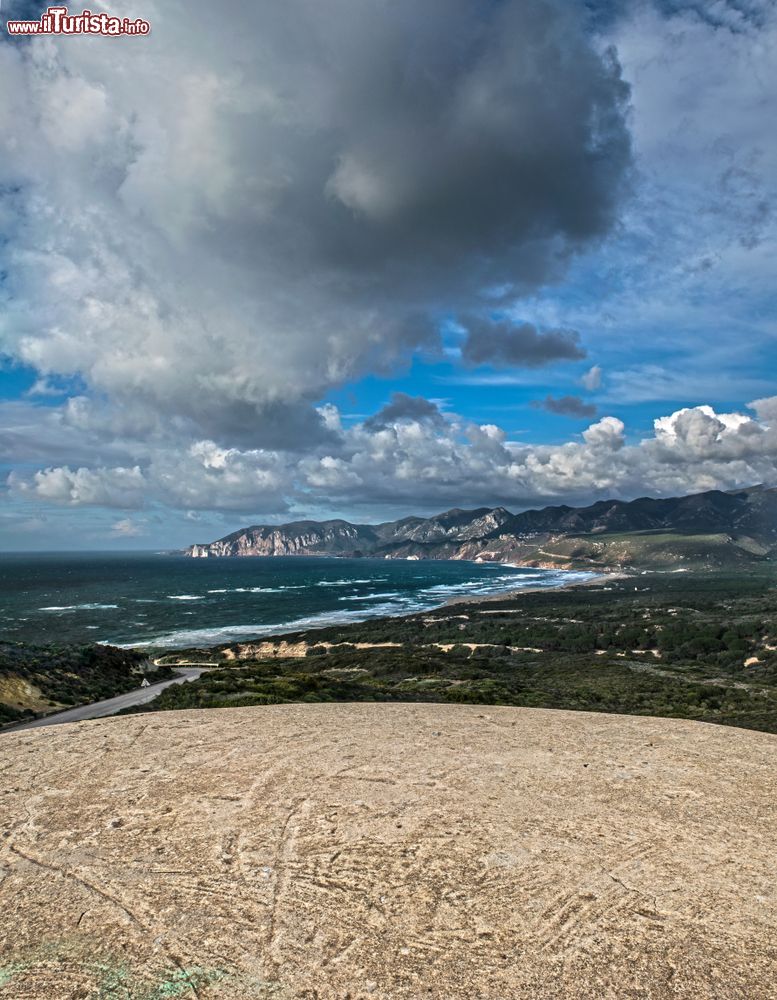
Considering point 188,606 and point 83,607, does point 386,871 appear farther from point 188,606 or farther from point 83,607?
point 83,607

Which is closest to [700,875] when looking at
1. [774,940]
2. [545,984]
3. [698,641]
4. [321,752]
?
[774,940]

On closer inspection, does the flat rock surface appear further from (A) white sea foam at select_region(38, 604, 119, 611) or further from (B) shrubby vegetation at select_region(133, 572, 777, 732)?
(A) white sea foam at select_region(38, 604, 119, 611)

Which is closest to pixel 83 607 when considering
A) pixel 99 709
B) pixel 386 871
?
pixel 99 709

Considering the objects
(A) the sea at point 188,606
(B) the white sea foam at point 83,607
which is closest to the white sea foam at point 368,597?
(A) the sea at point 188,606

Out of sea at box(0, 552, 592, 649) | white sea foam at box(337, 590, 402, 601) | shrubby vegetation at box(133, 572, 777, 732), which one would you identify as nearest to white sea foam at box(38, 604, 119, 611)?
sea at box(0, 552, 592, 649)

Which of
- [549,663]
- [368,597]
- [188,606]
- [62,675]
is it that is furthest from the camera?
[368,597]

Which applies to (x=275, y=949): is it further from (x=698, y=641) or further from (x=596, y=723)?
(x=698, y=641)
